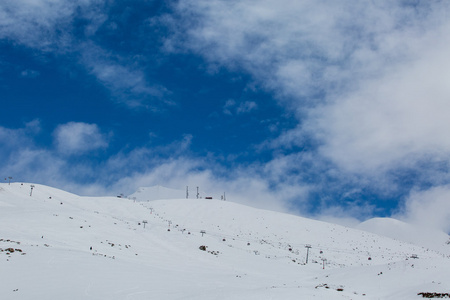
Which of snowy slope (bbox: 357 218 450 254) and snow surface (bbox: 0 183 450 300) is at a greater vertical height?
snowy slope (bbox: 357 218 450 254)

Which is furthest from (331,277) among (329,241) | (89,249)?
(329,241)

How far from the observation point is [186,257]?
37.3 m

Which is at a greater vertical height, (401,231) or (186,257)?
(401,231)

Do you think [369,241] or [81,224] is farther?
[369,241]

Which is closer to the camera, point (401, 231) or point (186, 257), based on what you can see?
point (186, 257)

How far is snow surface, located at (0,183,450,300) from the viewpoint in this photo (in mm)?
19312

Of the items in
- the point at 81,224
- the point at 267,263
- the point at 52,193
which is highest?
the point at 52,193

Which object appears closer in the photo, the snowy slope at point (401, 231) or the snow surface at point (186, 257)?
the snow surface at point (186, 257)

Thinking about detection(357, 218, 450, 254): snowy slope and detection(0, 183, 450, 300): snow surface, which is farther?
detection(357, 218, 450, 254): snowy slope

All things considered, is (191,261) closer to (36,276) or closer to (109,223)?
(109,223)

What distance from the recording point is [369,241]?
2739 inches

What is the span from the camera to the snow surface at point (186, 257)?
19.3 metres

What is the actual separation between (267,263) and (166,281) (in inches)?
825

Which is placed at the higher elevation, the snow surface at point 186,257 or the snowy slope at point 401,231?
the snowy slope at point 401,231
